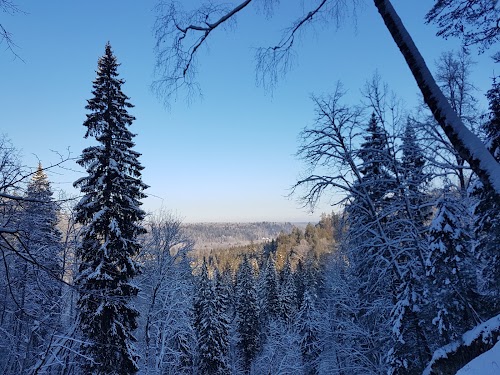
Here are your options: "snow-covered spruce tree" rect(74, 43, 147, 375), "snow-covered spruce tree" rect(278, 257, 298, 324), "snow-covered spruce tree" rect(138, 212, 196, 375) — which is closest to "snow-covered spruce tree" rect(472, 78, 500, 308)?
"snow-covered spruce tree" rect(74, 43, 147, 375)

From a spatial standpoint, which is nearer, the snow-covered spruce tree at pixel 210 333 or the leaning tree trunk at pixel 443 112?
the leaning tree trunk at pixel 443 112

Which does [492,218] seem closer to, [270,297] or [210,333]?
[210,333]

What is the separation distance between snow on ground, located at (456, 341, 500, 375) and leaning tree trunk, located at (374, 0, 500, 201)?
83.8 inches

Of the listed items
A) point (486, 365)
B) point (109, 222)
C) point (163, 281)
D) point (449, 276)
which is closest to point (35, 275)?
point (486, 365)

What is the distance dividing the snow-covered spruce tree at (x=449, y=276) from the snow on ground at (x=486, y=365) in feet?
15.4

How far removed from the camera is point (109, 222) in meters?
11.8

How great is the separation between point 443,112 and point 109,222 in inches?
437

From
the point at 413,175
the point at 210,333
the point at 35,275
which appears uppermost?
the point at 413,175

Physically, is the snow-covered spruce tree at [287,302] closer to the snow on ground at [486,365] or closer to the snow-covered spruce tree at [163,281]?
the snow-covered spruce tree at [163,281]

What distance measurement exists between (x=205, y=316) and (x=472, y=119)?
29375 millimetres

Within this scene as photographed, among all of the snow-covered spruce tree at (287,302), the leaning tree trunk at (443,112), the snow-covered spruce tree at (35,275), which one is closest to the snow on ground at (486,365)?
the leaning tree trunk at (443,112)

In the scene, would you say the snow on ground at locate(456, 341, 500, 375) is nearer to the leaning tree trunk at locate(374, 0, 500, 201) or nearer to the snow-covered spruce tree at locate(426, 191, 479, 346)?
the leaning tree trunk at locate(374, 0, 500, 201)

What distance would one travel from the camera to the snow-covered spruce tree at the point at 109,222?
36.3 ft

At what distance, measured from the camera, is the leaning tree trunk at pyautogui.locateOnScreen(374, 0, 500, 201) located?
4531 mm
